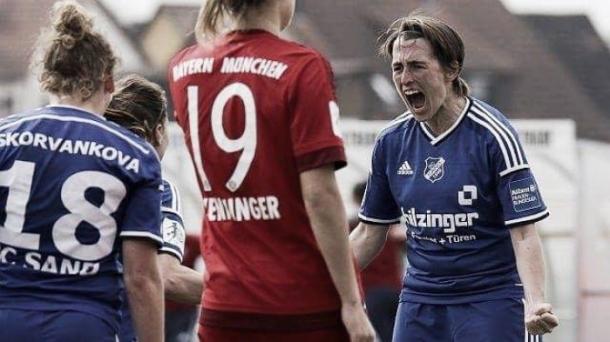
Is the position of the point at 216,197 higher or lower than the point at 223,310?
higher

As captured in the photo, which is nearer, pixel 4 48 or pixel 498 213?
pixel 498 213

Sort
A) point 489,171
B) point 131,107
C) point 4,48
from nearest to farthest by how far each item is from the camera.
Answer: point 131,107
point 489,171
point 4,48

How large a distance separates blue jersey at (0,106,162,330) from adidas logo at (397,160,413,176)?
6.16 ft

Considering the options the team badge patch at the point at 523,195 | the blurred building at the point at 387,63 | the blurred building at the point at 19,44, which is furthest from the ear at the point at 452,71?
the blurred building at the point at 19,44

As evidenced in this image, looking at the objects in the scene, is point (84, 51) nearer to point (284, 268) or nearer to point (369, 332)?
point (284, 268)

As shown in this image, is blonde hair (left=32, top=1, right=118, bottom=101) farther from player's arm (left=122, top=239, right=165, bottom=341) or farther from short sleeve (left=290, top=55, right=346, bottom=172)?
short sleeve (left=290, top=55, right=346, bottom=172)

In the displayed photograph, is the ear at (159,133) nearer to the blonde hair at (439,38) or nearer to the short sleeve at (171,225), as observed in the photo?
the short sleeve at (171,225)

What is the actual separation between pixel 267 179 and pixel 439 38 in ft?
6.33

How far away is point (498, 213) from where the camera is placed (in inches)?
272

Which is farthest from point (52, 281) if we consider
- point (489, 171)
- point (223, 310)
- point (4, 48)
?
point (4, 48)

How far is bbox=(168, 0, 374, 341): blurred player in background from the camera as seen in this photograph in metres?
5.22

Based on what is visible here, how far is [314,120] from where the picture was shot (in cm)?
520

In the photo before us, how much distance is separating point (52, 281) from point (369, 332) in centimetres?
101

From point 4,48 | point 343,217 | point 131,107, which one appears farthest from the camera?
point 4,48
